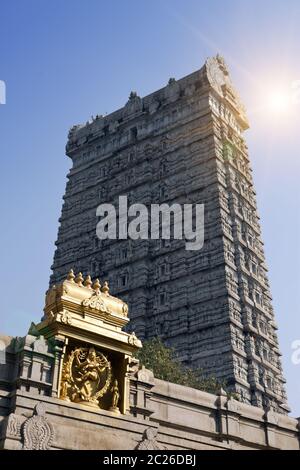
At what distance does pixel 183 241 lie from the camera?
56.8 m

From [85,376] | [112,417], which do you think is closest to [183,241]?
[85,376]

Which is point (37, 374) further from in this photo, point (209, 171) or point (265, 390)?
point (209, 171)

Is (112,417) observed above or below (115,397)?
below

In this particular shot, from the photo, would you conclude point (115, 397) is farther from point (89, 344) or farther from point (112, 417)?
point (89, 344)

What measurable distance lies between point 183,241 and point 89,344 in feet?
127

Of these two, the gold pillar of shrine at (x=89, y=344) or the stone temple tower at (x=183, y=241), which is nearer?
the gold pillar of shrine at (x=89, y=344)

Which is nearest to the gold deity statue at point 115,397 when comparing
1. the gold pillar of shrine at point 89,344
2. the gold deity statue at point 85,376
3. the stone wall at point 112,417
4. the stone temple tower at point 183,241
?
the gold pillar of shrine at point 89,344

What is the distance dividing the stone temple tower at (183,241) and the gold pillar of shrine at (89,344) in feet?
93.0

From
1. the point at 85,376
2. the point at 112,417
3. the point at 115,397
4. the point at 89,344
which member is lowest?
the point at 112,417

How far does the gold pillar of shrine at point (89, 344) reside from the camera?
17812 millimetres

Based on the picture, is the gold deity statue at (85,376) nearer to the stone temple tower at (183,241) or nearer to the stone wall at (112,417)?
the stone wall at (112,417)

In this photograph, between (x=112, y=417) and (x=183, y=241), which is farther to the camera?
(x=183, y=241)

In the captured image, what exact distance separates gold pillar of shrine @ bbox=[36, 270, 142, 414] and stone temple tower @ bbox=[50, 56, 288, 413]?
1116 inches

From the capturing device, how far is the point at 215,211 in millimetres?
56750
